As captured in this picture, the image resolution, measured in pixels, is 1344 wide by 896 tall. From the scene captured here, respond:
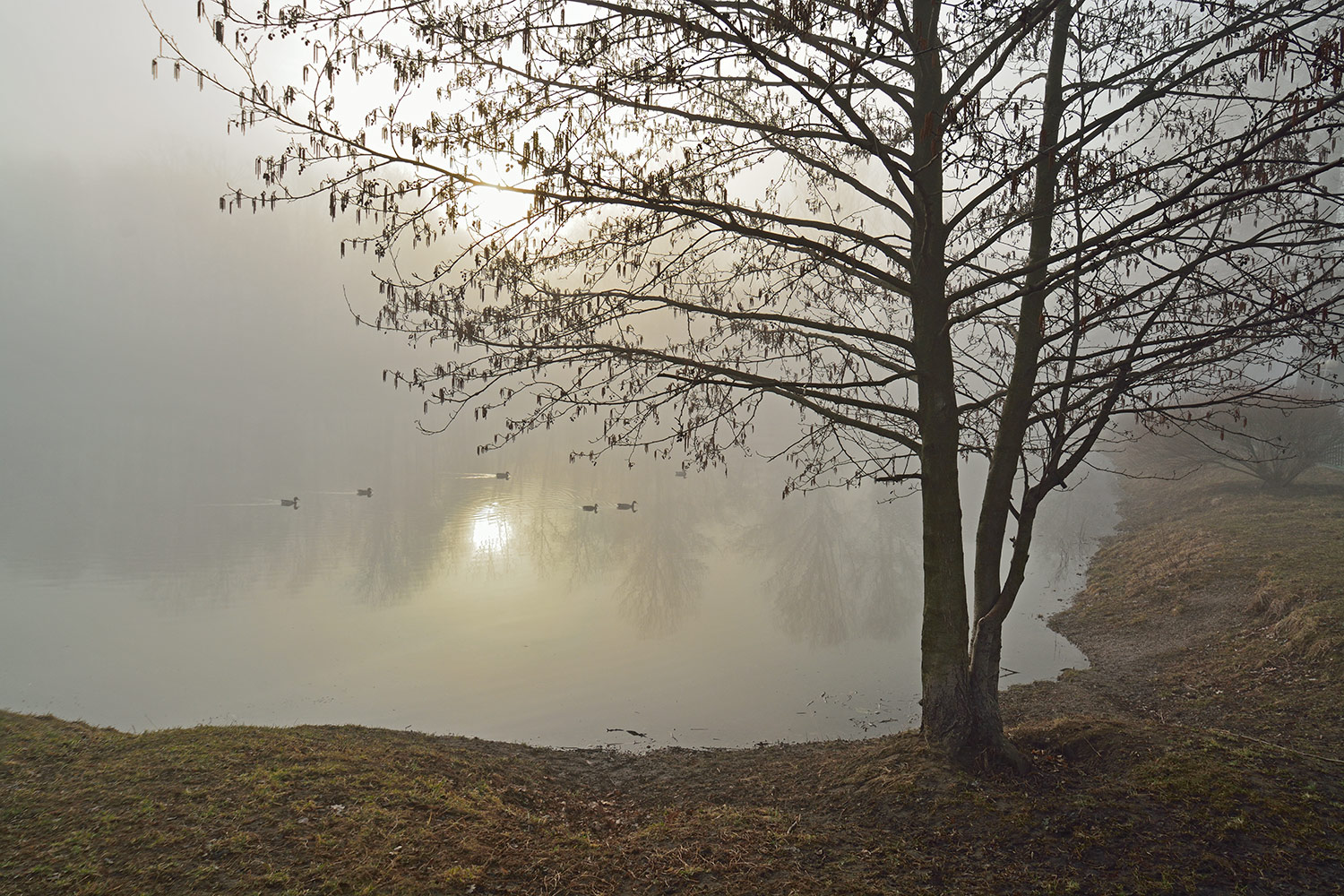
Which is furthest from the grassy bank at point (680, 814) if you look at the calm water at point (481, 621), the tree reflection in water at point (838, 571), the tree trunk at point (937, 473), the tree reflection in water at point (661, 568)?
the tree reflection in water at point (661, 568)

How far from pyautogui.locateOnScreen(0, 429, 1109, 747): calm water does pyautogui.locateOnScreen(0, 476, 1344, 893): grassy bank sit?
2.87 meters

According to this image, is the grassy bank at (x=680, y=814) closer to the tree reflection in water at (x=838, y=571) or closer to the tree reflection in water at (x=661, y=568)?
the tree reflection in water at (x=838, y=571)

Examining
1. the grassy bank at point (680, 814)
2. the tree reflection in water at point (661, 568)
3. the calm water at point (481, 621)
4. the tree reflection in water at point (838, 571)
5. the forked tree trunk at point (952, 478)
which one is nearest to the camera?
the grassy bank at point (680, 814)

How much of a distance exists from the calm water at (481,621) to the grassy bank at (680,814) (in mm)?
2867

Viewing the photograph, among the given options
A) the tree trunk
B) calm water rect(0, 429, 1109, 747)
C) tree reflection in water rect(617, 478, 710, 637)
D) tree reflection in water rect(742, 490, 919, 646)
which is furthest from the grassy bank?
tree reflection in water rect(617, 478, 710, 637)

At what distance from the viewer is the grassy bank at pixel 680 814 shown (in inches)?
144

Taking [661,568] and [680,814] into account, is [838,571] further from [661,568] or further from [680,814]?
[680,814]

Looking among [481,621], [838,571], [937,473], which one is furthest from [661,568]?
[937,473]

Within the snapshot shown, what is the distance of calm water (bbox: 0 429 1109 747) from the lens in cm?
970

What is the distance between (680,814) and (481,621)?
9773mm

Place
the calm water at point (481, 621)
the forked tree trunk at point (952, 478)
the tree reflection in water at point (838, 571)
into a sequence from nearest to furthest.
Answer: the forked tree trunk at point (952, 478)
the calm water at point (481, 621)
the tree reflection in water at point (838, 571)

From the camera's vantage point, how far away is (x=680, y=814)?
16.5ft

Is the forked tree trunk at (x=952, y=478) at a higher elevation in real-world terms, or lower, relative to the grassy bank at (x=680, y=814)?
higher

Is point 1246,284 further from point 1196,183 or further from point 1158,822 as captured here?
point 1158,822
